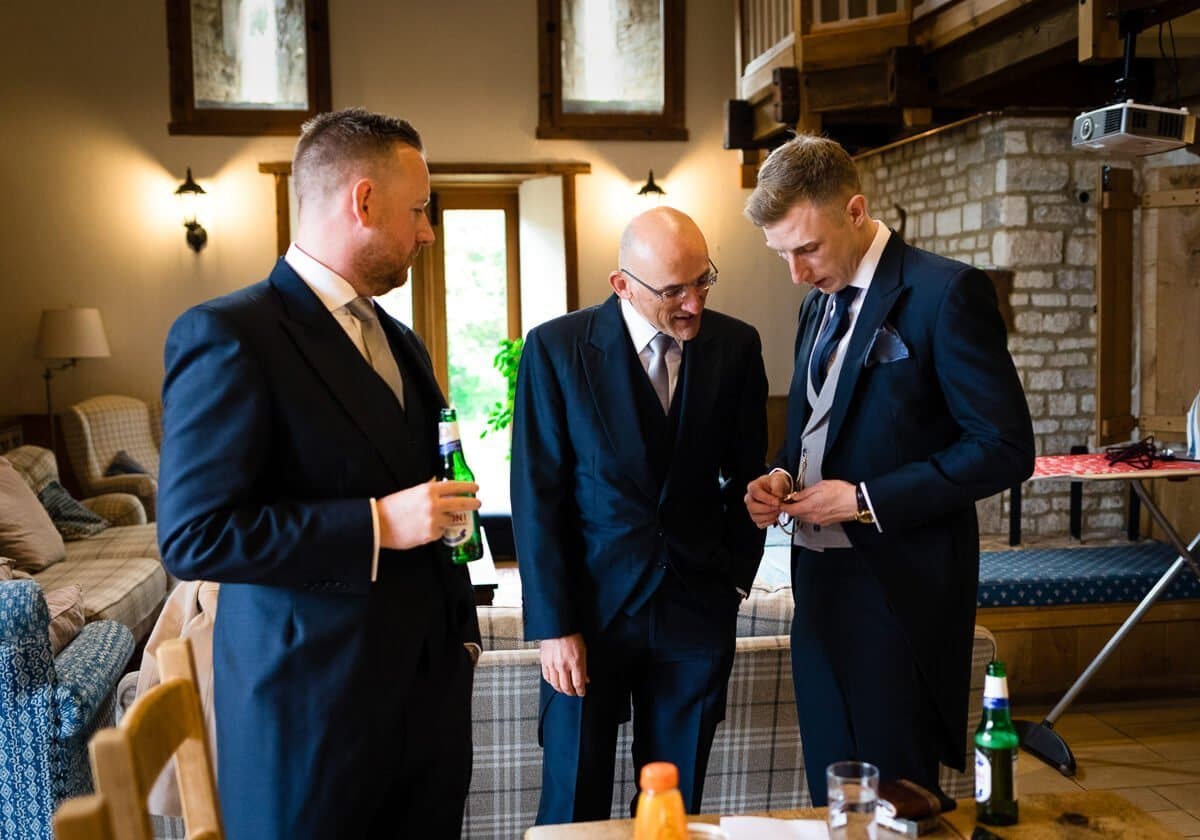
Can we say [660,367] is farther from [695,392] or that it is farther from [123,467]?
[123,467]

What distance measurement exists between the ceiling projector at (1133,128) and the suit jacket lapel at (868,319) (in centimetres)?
300

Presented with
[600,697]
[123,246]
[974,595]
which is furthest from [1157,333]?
[123,246]

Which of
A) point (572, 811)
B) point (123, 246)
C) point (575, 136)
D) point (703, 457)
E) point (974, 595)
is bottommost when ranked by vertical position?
point (572, 811)

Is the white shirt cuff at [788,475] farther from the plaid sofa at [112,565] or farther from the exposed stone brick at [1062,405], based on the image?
the exposed stone brick at [1062,405]

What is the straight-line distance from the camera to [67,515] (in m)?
6.25

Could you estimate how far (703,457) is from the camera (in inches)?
92.3

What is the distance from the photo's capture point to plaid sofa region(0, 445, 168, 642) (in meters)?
4.91

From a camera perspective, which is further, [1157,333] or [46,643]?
[1157,333]

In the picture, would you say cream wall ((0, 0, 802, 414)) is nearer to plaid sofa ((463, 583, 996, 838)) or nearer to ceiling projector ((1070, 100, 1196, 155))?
ceiling projector ((1070, 100, 1196, 155))

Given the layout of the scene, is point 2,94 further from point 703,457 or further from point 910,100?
point 703,457

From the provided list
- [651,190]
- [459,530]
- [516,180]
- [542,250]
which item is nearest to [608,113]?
[651,190]

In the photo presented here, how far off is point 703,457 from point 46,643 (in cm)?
171

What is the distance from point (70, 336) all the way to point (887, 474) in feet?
24.4

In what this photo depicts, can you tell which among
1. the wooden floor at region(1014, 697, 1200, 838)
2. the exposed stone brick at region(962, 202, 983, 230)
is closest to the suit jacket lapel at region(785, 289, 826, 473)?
the wooden floor at region(1014, 697, 1200, 838)
